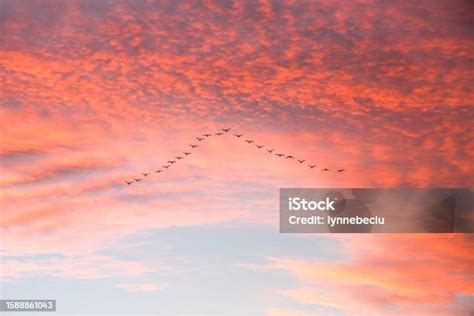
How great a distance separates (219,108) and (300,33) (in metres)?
0.96

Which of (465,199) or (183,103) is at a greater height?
(183,103)

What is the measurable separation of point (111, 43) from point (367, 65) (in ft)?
7.35

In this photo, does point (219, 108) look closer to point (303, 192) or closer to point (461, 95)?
point (303, 192)

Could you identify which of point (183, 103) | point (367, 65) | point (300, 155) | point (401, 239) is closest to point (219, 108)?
point (183, 103)

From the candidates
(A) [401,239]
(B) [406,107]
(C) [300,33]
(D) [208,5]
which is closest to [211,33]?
(D) [208,5]

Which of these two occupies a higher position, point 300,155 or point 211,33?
point 211,33

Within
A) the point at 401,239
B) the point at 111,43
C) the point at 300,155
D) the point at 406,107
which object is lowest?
the point at 401,239

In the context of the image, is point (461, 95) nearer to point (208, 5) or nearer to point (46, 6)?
point (208, 5)

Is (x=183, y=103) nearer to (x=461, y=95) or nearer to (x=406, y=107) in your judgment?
(x=406, y=107)

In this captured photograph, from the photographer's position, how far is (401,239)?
6789 millimetres

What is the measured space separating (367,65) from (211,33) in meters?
1.40

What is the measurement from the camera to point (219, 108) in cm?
687

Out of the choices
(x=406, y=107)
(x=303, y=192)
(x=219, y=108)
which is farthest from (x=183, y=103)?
(x=406, y=107)

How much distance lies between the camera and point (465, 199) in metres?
6.86
